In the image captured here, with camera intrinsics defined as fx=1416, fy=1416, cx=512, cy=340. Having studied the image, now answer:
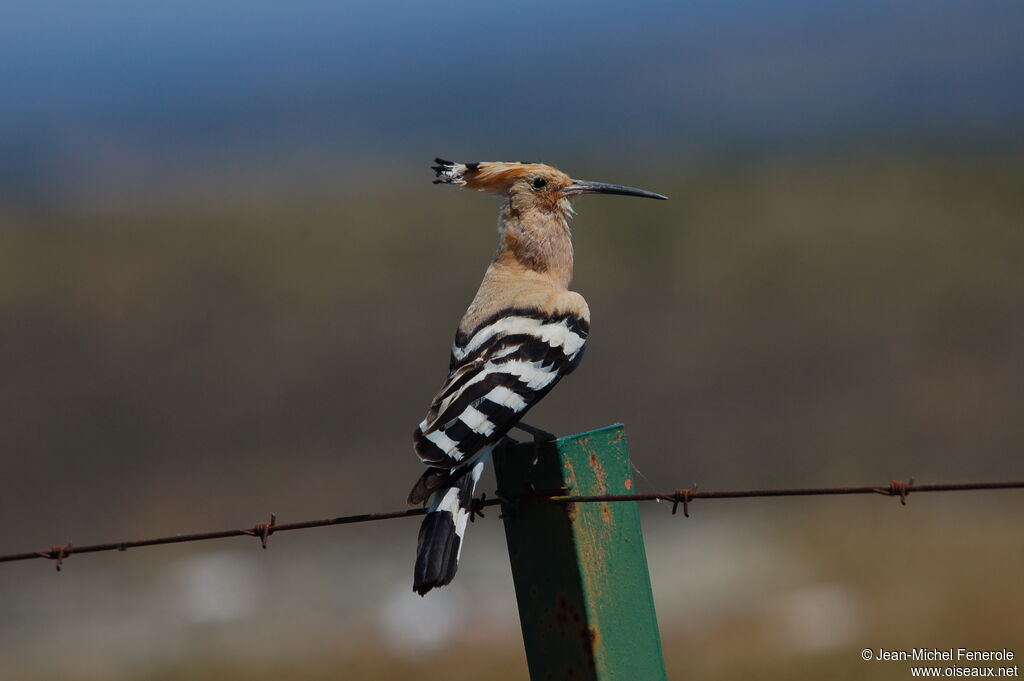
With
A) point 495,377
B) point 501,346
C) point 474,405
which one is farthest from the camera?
point 501,346

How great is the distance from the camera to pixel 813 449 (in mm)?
12016

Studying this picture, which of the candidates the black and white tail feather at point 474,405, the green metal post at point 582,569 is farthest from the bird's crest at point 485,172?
the green metal post at point 582,569

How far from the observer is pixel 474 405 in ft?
10.2

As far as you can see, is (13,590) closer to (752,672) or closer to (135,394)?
(135,394)

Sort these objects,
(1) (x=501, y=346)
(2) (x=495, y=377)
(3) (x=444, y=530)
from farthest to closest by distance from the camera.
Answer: (1) (x=501, y=346), (2) (x=495, y=377), (3) (x=444, y=530)

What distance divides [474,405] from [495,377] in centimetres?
18

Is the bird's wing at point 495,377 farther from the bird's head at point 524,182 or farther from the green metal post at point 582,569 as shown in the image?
the bird's head at point 524,182

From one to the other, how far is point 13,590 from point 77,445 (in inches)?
133

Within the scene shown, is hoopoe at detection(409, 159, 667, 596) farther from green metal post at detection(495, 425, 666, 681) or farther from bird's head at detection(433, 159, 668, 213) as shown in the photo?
green metal post at detection(495, 425, 666, 681)

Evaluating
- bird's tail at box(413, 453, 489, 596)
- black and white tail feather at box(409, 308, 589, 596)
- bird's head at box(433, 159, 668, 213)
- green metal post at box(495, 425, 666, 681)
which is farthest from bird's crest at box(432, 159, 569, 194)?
green metal post at box(495, 425, 666, 681)

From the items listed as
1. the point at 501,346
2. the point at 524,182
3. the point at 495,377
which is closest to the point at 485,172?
the point at 524,182

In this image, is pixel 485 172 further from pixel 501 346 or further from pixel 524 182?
pixel 501 346

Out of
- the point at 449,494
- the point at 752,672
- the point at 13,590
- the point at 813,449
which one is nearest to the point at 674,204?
the point at 813,449

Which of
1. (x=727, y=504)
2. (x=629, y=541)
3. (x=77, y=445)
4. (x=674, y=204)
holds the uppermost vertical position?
(x=674, y=204)
